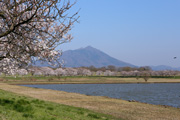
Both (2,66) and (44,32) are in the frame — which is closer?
(44,32)

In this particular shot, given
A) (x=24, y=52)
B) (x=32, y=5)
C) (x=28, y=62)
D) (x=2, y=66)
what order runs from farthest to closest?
1. (x=2, y=66)
2. (x=28, y=62)
3. (x=24, y=52)
4. (x=32, y=5)

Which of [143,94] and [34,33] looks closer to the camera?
[34,33]

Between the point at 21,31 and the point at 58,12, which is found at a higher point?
the point at 58,12

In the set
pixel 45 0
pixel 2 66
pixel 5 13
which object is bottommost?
pixel 2 66

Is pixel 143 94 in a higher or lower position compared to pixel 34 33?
lower

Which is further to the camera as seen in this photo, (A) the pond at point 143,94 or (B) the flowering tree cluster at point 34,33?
(A) the pond at point 143,94

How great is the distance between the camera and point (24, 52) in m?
15.5

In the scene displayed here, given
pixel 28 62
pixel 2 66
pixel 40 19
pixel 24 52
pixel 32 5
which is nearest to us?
pixel 32 5

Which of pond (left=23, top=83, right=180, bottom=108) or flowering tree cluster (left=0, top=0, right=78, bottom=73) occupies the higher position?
flowering tree cluster (left=0, top=0, right=78, bottom=73)

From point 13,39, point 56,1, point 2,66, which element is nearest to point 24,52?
point 13,39

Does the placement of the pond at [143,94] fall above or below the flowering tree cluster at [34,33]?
below

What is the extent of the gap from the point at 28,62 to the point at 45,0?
→ 5.54m

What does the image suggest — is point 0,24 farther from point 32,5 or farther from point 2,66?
point 2,66

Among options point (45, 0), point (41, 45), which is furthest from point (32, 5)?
point (41, 45)
